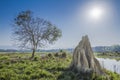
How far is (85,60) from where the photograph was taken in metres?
19.7

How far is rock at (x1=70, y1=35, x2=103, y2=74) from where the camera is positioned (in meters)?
19.1

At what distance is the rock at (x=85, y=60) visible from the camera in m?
19.1

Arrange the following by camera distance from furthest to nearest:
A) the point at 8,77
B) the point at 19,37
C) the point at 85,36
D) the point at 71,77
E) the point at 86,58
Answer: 1. the point at 19,37
2. the point at 85,36
3. the point at 86,58
4. the point at 71,77
5. the point at 8,77

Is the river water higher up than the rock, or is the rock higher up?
the rock

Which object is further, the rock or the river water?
the river water

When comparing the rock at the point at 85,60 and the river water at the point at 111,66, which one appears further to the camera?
the river water at the point at 111,66

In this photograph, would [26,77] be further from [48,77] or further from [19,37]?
[19,37]

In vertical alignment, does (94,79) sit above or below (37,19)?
below

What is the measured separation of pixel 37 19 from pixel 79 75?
2324 cm

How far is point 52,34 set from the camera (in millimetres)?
39625

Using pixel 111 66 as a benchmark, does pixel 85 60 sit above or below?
above

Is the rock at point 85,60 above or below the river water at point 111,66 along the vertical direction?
above

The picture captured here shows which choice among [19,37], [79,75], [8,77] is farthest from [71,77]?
[19,37]

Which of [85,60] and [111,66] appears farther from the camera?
[111,66]
